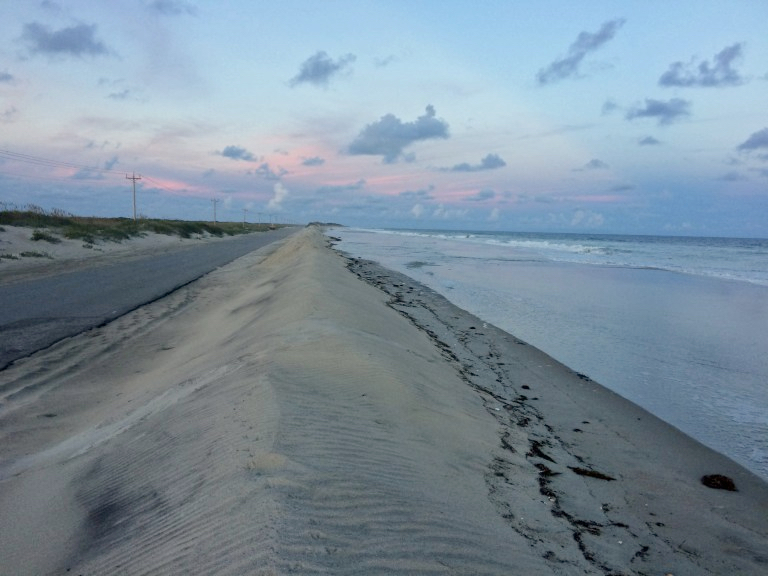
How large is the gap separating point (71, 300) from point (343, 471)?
43.6 feet

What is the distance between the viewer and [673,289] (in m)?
21.9

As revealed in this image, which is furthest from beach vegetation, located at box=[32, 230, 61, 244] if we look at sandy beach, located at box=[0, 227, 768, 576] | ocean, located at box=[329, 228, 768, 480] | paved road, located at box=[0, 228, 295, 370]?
sandy beach, located at box=[0, 227, 768, 576]

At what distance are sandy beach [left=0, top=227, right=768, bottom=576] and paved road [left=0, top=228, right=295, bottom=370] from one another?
1523 millimetres

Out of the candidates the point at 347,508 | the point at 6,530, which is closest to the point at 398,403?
the point at 347,508

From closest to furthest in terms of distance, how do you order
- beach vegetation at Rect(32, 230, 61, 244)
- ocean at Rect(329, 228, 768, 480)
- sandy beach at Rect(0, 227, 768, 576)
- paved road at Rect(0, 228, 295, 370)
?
1. sandy beach at Rect(0, 227, 768, 576)
2. ocean at Rect(329, 228, 768, 480)
3. paved road at Rect(0, 228, 295, 370)
4. beach vegetation at Rect(32, 230, 61, 244)

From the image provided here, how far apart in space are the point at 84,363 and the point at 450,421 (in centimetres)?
646

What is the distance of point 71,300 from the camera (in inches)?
567

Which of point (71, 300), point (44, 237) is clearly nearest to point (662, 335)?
point (71, 300)

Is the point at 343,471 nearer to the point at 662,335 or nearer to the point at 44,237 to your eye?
the point at 662,335

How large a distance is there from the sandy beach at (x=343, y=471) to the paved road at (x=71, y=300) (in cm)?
152

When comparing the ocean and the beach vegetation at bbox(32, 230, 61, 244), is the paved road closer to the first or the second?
the ocean

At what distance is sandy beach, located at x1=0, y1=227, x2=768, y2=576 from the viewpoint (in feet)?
10.5

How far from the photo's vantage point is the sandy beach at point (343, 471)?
3201 millimetres

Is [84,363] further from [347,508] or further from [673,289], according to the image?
[673,289]
